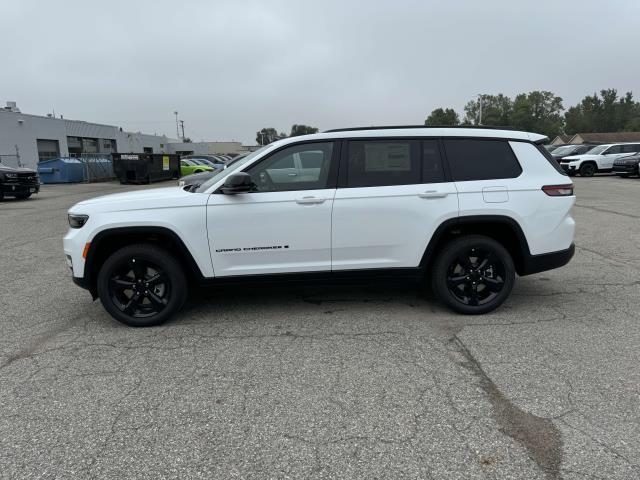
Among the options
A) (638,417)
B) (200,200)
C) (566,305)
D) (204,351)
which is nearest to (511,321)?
(566,305)

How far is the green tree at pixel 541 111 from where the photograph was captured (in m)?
109

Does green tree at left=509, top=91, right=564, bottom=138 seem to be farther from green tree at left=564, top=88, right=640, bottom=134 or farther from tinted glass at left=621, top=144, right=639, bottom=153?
tinted glass at left=621, top=144, right=639, bottom=153

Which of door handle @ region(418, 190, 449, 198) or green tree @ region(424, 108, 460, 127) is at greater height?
green tree @ region(424, 108, 460, 127)

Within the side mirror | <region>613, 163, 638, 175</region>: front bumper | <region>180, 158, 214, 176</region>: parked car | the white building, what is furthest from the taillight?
the white building

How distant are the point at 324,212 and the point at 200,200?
1.14 meters

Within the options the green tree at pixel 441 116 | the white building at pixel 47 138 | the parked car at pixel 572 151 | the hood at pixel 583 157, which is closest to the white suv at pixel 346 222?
the hood at pixel 583 157

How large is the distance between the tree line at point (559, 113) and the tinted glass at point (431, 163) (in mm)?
107694

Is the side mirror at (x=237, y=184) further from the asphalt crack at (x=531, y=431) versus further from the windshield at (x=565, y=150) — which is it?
the windshield at (x=565, y=150)

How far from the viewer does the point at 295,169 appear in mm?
4391

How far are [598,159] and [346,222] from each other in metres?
27.3

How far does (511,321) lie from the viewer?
4414mm

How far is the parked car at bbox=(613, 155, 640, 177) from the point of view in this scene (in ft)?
74.4

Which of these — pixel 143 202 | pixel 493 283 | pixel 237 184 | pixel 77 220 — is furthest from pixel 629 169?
pixel 77 220

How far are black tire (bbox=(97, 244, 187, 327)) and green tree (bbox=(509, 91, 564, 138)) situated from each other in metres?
114
